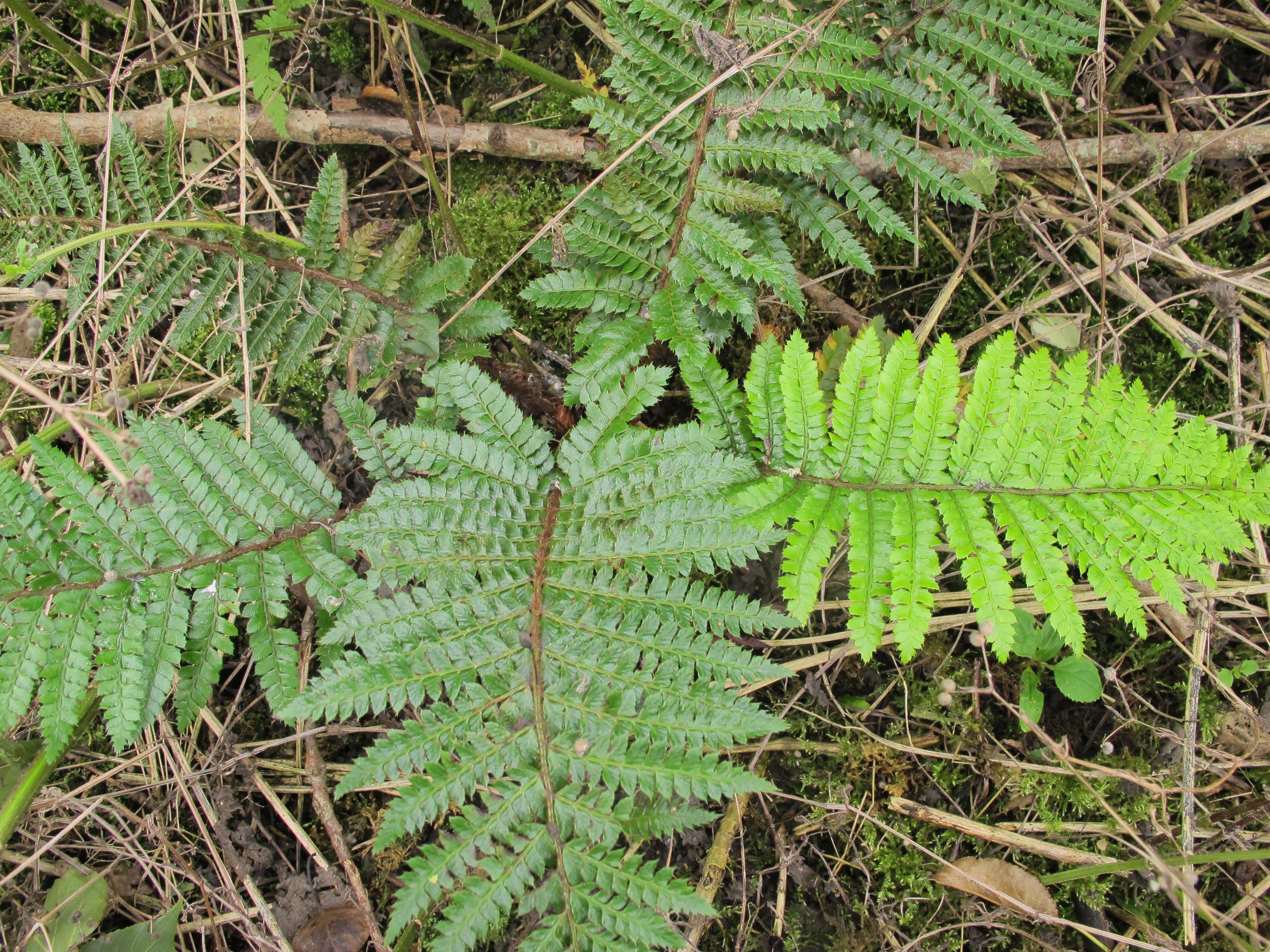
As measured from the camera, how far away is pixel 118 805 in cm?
310

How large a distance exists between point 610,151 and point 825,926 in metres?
3.06

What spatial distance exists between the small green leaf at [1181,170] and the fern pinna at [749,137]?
66 centimetres

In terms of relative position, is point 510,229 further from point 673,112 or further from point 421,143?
point 673,112

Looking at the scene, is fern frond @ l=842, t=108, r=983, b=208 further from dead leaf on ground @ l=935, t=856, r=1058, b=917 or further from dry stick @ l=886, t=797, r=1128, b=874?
dead leaf on ground @ l=935, t=856, r=1058, b=917

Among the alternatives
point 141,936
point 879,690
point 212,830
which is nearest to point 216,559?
point 212,830

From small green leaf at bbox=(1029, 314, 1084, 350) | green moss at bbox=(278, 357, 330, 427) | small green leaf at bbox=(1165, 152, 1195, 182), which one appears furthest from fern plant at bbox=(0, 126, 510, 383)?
small green leaf at bbox=(1165, 152, 1195, 182)

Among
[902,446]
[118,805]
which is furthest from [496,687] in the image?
[118,805]

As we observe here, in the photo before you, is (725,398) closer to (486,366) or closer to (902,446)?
(902,446)

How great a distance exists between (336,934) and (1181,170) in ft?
14.8

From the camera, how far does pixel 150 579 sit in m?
2.57

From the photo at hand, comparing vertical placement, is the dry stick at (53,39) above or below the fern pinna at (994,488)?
above

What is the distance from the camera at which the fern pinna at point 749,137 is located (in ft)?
9.57

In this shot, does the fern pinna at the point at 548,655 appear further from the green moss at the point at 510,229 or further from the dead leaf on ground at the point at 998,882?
the dead leaf on ground at the point at 998,882

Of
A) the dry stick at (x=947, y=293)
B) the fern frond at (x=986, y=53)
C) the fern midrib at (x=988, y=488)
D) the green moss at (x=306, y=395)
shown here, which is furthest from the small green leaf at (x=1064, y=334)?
the green moss at (x=306, y=395)
